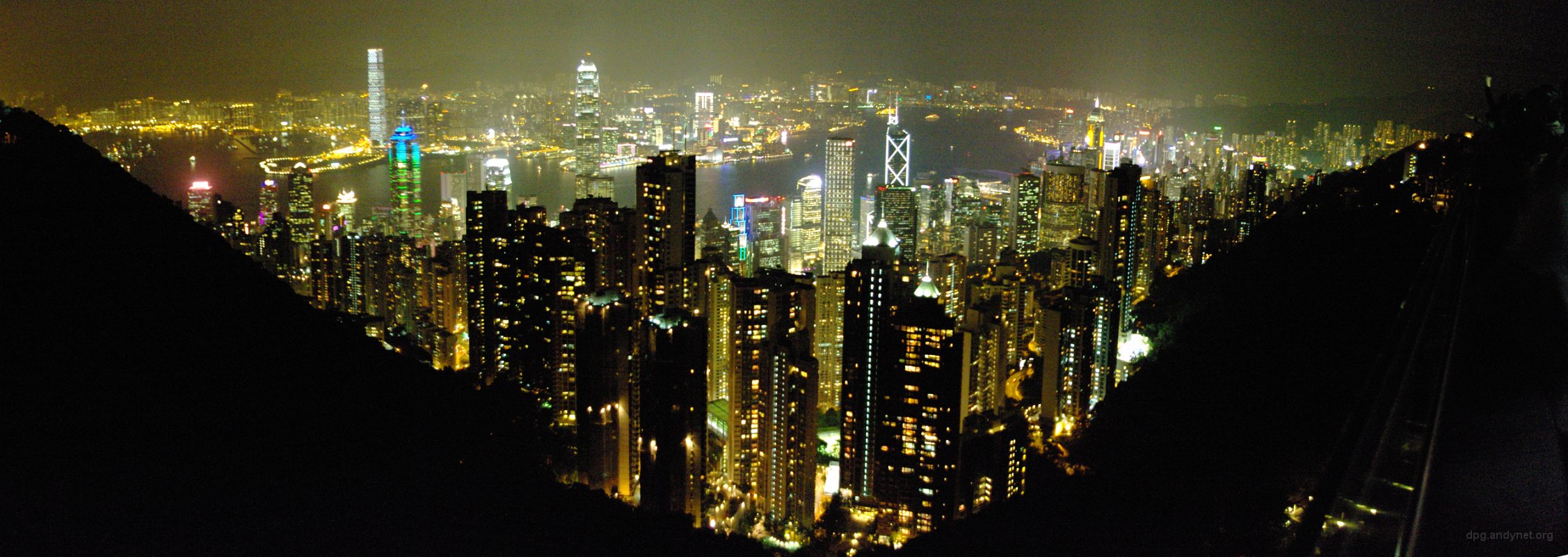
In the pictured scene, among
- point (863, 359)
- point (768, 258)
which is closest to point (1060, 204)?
point (768, 258)

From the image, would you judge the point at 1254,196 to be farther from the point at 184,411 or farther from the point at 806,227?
the point at 184,411

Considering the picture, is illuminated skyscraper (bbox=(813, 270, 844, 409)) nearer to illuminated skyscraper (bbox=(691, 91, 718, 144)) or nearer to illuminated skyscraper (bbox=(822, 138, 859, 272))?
illuminated skyscraper (bbox=(691, 91, 718, 144))

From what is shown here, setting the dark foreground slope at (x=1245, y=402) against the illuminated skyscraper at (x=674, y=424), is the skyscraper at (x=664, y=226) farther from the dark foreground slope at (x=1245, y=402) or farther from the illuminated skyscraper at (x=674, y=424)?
the dark foreground slope at (x=1245, y=402)

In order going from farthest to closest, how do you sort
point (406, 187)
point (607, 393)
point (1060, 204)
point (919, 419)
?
point (1060, 204), point (406, 187), point (607, 393), point (919, 419)

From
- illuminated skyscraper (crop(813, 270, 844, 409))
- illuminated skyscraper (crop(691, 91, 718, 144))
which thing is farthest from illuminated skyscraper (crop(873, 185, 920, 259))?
illuminated skyscraper (crop(813, 270, 844, 409))

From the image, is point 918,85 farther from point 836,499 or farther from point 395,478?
point 395,478

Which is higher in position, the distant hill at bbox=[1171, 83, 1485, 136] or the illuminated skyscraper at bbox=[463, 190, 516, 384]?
the distant hill at bbox=[1171, 83, 1485, 136]
